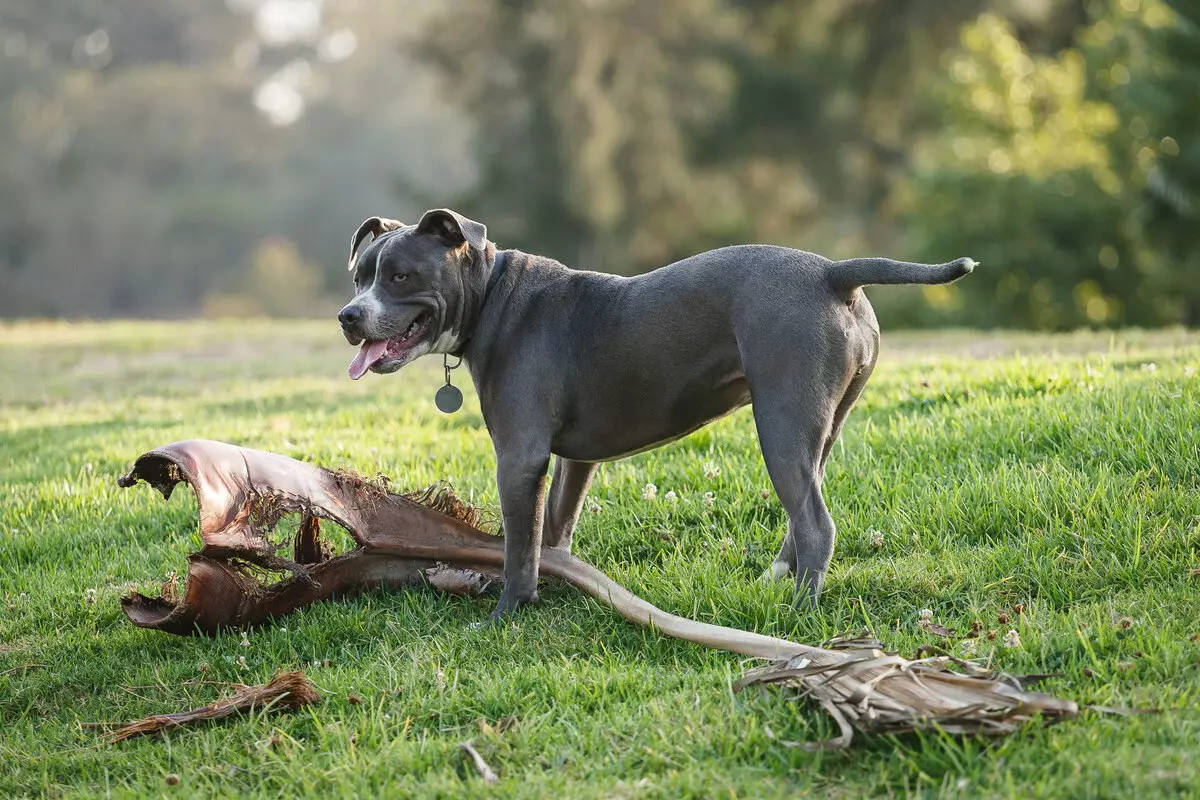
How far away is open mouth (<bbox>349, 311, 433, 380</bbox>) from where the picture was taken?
4.93 meters

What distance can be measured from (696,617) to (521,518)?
802 mm

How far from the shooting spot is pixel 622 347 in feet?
15.9

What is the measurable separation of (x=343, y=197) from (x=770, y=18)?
812 inches

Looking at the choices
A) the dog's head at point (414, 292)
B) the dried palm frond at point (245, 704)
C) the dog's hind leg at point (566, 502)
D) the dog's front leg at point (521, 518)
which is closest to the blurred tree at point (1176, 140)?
the dog's hind leg at point (566, 502)

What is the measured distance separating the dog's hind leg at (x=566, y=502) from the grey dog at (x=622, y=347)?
0.02 metres

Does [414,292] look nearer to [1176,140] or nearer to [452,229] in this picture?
[452,229]

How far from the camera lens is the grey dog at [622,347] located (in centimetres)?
446

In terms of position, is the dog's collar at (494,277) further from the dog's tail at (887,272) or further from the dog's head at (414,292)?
the dog's tail at (887,272)

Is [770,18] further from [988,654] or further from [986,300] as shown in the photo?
[988,654]

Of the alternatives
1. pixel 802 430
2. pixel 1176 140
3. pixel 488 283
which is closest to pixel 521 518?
pixel 488 283

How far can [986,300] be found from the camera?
21.4m

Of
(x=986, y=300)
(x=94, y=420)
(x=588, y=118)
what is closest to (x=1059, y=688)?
(x=94, y=420)

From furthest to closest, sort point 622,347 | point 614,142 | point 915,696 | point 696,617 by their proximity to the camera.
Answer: point 614,142, point 622,347, point 696,617, point 915,696

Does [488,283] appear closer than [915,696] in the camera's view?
No
